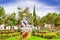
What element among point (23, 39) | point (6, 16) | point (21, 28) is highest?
point (6, 16)

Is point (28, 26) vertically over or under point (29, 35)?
over

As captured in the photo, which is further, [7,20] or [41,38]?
[7,20]

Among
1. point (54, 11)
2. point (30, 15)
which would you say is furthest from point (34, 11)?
point (54, 11)

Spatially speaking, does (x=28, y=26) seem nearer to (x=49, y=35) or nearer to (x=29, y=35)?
(x=29, y=35)

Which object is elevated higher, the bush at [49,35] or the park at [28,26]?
the park at [28,26]

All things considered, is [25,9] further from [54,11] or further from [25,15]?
[54,11]

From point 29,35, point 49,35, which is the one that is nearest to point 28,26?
point 29,35

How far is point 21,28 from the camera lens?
87.4 inches

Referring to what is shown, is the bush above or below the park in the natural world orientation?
below

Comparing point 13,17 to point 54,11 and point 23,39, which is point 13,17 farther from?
point 54,11

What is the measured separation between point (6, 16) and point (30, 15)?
0.35m

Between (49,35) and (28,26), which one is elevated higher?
(28,26)

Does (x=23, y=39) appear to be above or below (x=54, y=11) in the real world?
below

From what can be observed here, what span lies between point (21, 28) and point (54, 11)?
51 cm
